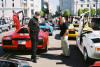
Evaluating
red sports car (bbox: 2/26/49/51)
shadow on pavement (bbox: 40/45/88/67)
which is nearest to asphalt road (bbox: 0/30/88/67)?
shadow on pavement (bbox: 40/45/88/67)

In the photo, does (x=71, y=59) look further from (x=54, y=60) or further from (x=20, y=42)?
(x=20, y=42)

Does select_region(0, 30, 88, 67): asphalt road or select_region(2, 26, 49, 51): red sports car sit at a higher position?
select_region(2, 26, 49, 51): red sports car

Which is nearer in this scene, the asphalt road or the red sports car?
the asphalt road

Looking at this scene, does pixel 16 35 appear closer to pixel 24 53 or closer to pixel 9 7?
pixel 24 53

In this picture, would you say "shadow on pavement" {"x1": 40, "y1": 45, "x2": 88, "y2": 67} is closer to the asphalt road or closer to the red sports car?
the asphalt road

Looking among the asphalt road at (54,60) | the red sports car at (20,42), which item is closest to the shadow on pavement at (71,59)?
the asphalt road at (54,60)

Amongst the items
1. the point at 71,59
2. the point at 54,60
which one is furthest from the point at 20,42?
the point at 71,59

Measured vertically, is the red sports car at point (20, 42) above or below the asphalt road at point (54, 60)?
above

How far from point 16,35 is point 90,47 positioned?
3.39 m

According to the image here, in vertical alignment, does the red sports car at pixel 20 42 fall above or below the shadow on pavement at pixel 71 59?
above

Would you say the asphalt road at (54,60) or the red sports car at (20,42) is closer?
the asphalt road at (54,60)

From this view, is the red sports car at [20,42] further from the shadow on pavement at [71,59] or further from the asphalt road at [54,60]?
the shadow on pavement at [71,59]

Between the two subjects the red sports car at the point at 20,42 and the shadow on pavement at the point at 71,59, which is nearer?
the shadow on pavement at the point at 71,59

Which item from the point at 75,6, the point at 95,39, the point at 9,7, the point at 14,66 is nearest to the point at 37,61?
the point at 95,39
